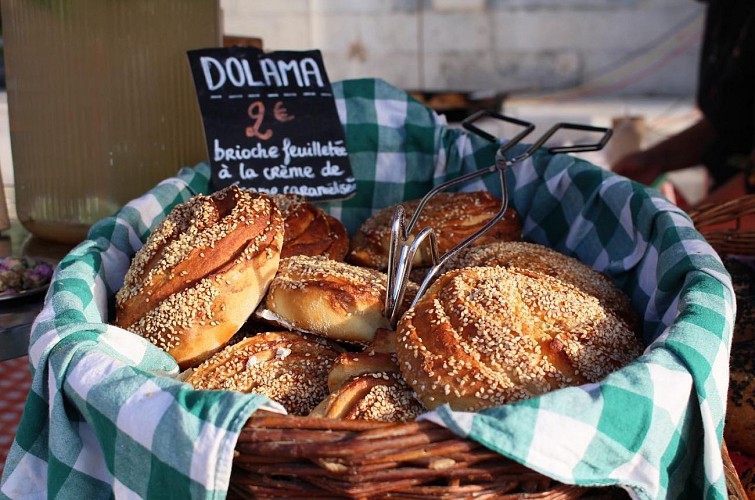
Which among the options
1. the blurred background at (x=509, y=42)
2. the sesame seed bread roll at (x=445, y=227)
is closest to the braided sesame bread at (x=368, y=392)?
the sesame seed bread roll at (x=445, y=227)

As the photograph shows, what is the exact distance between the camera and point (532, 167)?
222 centimetres

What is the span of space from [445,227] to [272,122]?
63cm

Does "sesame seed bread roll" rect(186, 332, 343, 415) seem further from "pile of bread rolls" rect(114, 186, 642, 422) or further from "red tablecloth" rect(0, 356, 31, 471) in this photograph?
"red tablecloth" rect(0, 356, 31, 471)

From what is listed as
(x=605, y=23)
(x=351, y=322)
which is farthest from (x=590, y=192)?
(x=605, y=23)

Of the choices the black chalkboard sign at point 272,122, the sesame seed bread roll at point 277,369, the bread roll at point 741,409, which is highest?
the black chalkboard sign at point 272,122

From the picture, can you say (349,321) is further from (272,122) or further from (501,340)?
(272,122)

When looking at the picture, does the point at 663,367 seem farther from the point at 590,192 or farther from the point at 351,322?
the point at 590,192

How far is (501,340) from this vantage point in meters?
1.29

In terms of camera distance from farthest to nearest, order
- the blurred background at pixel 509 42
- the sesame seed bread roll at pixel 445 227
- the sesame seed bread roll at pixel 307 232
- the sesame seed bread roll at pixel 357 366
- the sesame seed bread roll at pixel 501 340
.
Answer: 1. the blurred background at pixel 509 42
2. the sesame seed bread roll at pixel 445 227
3. the sesame seed bread roll at pixel 307 232
4. the sesame seed bread roll at pixel 357 366
5. the sesame seed bread roll at pixel 501 340

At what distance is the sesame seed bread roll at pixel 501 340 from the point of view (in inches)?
48.0

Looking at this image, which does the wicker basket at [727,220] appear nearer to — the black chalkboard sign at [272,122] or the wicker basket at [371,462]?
the black chalkboard sign at [272,122]

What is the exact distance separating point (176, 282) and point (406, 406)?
1.88ft

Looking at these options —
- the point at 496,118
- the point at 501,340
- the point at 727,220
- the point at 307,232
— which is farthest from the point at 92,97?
the point at 727,220

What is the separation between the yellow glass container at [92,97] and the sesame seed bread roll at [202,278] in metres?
0.57
